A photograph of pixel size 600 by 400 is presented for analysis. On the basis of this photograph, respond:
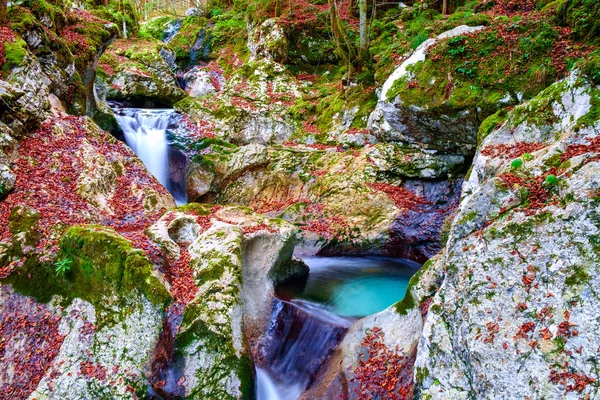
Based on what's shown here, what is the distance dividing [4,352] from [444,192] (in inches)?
395

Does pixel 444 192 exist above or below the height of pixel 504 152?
below

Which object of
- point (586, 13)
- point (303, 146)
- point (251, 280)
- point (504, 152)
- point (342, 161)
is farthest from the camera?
point (303, 146)

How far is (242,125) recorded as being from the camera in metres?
14.9

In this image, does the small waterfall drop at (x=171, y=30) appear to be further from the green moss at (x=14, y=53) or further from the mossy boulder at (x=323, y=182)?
the green moss at (x=14, y=53)

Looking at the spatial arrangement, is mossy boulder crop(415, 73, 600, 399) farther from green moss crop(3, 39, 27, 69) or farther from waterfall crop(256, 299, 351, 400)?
green moss crop(3, 39, 27, 69)

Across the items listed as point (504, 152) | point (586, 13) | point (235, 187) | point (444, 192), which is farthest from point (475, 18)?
point (235, 187)

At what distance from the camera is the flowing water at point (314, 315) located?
5781mm

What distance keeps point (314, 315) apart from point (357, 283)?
2304mm

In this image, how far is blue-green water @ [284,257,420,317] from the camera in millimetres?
7417

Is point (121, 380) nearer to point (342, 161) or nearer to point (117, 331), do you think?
point (117, 331)

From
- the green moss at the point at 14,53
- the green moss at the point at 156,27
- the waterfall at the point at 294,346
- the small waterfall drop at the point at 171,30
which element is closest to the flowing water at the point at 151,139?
the green moss at the point at 14,53

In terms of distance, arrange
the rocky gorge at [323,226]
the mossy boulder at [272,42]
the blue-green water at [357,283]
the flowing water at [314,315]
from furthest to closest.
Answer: the mossy boulder at [272,42]
the blue-green water at [357,283]
the flowing water at [314,315]
the rocky gorge at [323,226]

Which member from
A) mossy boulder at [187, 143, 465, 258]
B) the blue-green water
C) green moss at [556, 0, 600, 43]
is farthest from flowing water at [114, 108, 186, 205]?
green moss at [556, 0, 600, 43]

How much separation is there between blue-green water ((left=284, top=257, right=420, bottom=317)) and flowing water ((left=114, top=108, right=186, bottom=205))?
6331mm
